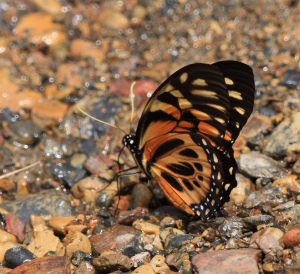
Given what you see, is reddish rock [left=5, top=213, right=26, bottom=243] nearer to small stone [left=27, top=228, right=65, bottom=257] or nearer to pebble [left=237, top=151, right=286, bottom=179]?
small stone [left=27, top=228, right=65, bottom=257]

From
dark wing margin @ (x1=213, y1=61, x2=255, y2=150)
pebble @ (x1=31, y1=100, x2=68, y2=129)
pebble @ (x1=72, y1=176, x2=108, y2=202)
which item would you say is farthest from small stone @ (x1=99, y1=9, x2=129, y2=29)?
dark wing margin @ (x1=213, y1=61, x2=255, y2=150)

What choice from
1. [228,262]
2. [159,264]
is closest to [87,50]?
[159,264]

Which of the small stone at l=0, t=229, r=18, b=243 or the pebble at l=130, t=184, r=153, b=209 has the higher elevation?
the pebble at l=130, t=184, r=153, b=209

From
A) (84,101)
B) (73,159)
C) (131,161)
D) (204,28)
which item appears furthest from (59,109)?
(204,28)

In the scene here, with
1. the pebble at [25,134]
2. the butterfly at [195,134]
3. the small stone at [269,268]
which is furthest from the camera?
the pebble at [25,134]

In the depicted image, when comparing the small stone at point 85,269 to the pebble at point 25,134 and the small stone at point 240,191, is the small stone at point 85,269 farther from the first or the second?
the pebble at point 25,134

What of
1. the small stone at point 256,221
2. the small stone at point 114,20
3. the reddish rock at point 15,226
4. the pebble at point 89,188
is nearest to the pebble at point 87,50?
the small stone at point 114,20

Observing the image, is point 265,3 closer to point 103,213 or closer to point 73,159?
point 73,159
